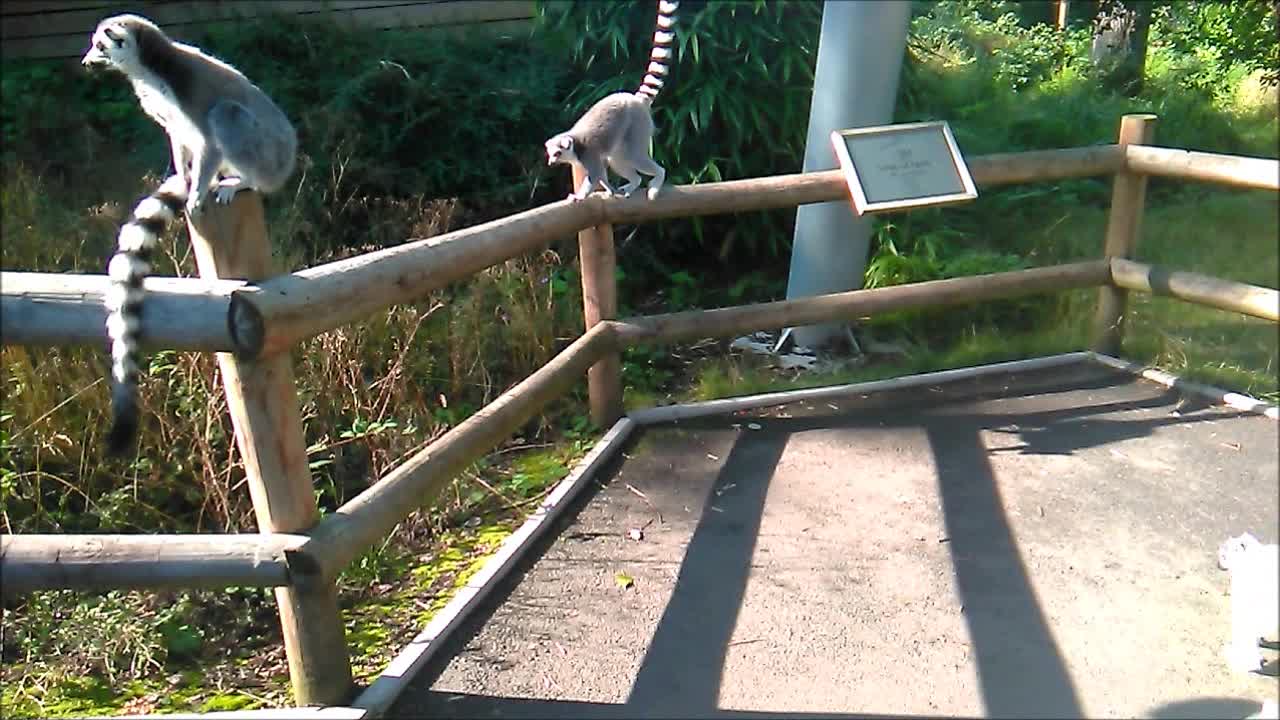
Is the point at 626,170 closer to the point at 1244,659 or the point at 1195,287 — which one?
the point at 1195,287

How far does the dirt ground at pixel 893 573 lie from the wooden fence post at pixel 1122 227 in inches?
24.9

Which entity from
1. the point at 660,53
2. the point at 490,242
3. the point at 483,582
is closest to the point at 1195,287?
the point at 660,53

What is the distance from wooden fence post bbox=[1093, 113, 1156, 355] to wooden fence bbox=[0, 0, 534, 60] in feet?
16.4

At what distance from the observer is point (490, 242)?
11.4ft

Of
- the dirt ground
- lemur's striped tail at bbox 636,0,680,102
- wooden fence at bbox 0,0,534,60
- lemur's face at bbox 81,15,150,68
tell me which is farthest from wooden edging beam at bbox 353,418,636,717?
wooden fence at bbox 0,0,534,60

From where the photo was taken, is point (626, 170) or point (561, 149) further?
point (626, 170)

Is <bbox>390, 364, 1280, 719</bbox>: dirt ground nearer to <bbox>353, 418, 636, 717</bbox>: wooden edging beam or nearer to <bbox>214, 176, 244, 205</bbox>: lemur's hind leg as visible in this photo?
<bbox>353, 418, 636, 717</bbox>: wooden edging beam

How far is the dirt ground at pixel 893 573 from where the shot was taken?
2.70 metres

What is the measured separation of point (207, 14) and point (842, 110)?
606 cm

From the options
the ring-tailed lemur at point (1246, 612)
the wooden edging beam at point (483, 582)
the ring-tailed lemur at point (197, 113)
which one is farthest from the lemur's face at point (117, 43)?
the ring-tailed lemur at point (1246, 612)

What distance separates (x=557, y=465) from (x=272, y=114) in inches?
78.2

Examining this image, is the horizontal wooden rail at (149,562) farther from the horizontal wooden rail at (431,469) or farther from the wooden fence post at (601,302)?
the wooden fence post at (601,302)

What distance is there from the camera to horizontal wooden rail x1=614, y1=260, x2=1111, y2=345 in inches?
180

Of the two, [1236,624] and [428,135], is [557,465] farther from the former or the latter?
[428,135]
